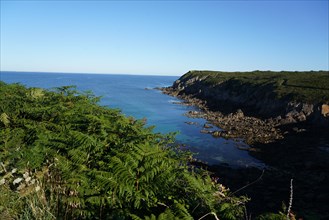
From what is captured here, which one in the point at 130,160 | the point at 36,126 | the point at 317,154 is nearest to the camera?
the point at 130,160

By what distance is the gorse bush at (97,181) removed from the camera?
13.6 ft

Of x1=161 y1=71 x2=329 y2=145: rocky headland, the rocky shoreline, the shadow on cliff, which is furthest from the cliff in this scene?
the shadow on cliff

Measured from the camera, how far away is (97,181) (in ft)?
14.5

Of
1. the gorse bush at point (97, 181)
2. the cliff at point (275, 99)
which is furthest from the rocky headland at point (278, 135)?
the gorse bush at point (97, 181)

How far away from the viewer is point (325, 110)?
39844mm

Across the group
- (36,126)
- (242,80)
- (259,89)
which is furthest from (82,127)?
(242,80)

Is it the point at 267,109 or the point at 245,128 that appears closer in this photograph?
the point at 245,128

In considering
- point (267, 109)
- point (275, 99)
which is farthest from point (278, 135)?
point (275, 99)

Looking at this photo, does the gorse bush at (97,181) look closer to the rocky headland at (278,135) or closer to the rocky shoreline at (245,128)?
the rocky headland at (278,135)

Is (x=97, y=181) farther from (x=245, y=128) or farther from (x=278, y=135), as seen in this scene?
(x=245, y=128)

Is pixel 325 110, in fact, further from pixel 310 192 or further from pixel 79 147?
pixel 79 147

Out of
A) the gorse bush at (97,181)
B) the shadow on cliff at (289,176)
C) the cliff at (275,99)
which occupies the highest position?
the gorse bush at (97,181)

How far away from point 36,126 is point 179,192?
10.5 feet

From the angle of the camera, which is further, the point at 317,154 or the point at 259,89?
the point at 259,89
